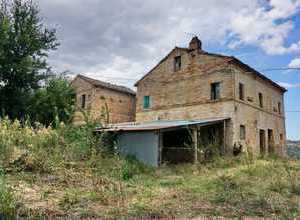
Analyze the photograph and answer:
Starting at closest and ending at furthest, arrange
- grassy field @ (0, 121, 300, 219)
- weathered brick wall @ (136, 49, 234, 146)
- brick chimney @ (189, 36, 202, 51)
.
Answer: grassy field @ (0, 121, 300, 219)
weathered brick wall @ (136, 49, 234, 146)
brick chimney @ (189, 36, 202, 51)

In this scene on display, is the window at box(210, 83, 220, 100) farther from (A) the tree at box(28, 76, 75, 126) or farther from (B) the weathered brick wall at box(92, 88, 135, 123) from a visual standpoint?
(A) the tree at box(28, 76, 75, 126)

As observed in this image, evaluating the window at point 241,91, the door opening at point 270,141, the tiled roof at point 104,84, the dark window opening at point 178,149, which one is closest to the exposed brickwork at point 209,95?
the window at point 241,91

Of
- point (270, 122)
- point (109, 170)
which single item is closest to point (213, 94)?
point (270, 122)

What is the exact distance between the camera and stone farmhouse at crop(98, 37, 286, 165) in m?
17.2

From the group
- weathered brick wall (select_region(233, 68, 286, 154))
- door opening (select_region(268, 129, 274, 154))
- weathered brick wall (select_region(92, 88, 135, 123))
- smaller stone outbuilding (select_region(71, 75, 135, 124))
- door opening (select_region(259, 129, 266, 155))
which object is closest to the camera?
weathered brick wall (select_region(233, 68, 286, 154))

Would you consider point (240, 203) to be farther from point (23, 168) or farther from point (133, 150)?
point (133, 150)

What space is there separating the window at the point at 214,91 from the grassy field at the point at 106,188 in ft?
24.8

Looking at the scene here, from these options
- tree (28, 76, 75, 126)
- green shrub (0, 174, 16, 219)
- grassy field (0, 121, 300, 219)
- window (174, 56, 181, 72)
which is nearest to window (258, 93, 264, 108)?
window (174, 56, 181, 72)

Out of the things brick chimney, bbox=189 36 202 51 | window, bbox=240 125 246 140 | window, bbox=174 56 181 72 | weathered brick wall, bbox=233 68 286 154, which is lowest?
window, bbox=240 125 246 140

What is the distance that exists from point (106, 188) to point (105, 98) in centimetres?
1887

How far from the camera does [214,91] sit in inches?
790

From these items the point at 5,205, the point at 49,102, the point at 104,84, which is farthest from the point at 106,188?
the point at 104,84

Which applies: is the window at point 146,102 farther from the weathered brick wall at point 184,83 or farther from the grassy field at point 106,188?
the grassy field at point 106,188

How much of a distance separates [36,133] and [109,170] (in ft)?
11.7
